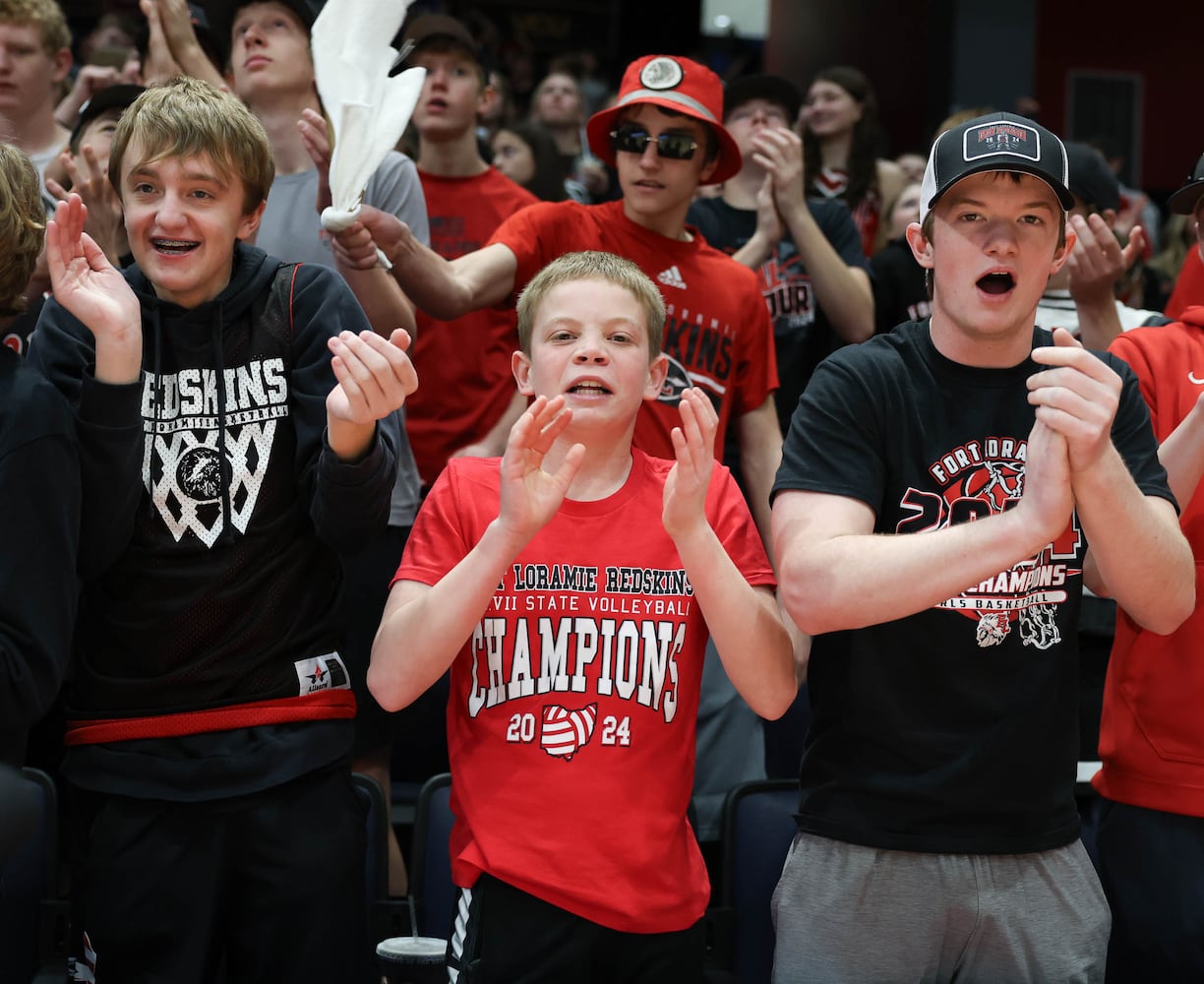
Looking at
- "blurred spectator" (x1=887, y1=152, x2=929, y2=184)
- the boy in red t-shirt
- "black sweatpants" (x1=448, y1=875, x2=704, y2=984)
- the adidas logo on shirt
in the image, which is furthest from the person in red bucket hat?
"blurred spectator" (x1=887, y1=152, x2=929, y2=184)

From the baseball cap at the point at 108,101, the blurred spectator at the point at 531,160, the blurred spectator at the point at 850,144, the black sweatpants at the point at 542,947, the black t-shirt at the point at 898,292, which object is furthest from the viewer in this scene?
the blurred spectator at the point at 531,160

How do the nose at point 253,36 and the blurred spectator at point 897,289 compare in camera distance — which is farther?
the blurred spectator at point 897,289

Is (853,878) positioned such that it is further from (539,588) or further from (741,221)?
(741,221)

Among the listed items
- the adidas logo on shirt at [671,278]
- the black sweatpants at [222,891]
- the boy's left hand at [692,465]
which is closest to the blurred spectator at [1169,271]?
the adidas logo on shirt at [671,278]

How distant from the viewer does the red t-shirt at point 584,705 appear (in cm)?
219

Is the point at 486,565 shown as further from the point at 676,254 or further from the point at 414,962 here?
the point at 676,254

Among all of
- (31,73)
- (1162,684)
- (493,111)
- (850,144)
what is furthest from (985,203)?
(493,111)

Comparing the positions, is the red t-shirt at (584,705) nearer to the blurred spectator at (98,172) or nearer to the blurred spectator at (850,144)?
the blurred spectator at (98,172)

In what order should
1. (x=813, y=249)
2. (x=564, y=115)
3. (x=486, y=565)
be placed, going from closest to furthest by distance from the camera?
(x=486, y=565)
(x=813, y=249)
(x=564, y=115)

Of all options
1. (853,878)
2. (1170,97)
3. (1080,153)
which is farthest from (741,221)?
(1170,97)

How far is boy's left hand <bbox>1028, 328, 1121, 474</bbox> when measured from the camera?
1932 millimetres

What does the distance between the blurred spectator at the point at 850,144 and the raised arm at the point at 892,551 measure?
3.43 m

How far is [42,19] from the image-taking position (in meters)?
4.07

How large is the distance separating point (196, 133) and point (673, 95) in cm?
153
